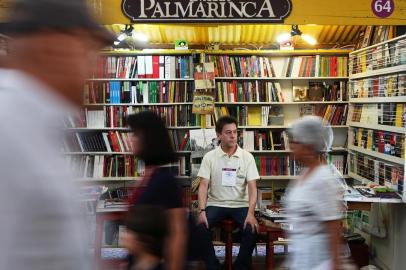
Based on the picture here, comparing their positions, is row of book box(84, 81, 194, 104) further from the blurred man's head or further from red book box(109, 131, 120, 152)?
the blurred man's head

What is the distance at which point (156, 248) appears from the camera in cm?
141

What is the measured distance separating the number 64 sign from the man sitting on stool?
1560 millimetres

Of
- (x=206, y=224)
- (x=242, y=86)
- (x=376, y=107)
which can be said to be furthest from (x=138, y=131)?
(x=242, y=86)

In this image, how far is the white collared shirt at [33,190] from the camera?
0.67 metres

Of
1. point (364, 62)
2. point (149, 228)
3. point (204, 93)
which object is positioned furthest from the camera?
point (204, 93)

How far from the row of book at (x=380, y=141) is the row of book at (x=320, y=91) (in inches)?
20.4

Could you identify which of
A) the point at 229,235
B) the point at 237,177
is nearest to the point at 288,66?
the point at 237,177

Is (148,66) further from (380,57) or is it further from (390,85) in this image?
(390,85)

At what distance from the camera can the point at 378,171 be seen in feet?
16.5

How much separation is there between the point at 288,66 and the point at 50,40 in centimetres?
572

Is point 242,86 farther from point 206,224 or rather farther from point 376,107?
point 206,224

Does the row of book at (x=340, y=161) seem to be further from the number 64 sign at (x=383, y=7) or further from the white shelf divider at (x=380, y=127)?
the number 64 sign at (x=383, y=7)

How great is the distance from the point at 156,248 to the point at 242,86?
16.1ft

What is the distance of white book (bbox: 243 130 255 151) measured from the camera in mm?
6230
